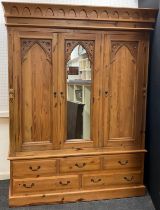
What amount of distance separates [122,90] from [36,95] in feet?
2.74

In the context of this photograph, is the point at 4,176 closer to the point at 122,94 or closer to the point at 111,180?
the point at 111,180

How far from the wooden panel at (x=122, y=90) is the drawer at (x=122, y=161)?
0.42 feet

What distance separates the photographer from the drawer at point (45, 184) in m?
2.41

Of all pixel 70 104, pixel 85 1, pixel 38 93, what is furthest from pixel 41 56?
Answer: pixel 85 1

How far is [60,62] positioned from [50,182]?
3.79 ft

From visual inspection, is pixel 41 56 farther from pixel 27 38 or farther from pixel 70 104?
pixel 70 104

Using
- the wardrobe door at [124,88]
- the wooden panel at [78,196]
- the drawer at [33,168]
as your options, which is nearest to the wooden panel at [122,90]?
the wardrobe door at [124,88]

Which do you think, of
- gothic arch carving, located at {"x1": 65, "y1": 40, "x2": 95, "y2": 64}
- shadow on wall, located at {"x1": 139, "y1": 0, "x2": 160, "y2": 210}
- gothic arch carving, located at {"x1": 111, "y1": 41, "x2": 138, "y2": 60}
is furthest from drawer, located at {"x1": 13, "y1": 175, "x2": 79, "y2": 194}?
gothic arch carving, located at {"x1": 111, "y1": 41, "x2": 138, "y2": 60}

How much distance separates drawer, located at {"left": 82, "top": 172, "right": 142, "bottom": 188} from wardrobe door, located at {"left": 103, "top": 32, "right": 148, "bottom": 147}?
319 mm

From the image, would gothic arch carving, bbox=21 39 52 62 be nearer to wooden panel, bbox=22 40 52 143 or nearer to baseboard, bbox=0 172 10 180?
wooden panel, bbox=22 40 52 143

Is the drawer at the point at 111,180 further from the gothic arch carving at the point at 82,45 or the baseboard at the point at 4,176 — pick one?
the gothic arch carving at the point at 82,45

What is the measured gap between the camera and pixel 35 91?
2.35 metres

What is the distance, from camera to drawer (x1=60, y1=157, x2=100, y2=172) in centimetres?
247

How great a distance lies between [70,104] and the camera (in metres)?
2.44
